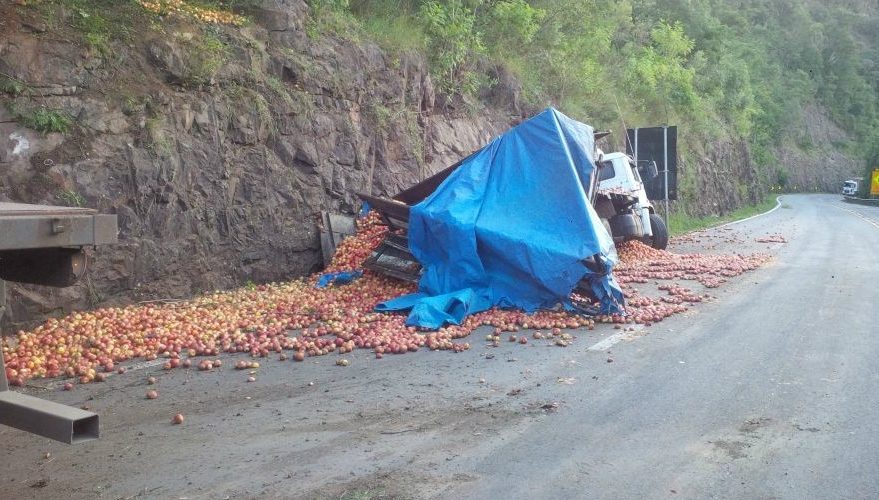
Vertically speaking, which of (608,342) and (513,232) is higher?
(513,232)

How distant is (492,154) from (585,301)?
106 inches

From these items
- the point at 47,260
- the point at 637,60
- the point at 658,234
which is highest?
the point at 637,60

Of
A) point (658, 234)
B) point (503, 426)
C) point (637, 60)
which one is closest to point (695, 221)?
point (637, 60)

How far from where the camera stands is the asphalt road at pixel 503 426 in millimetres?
4602

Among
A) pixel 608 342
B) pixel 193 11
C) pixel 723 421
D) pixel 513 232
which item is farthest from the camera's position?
pixel 193 11

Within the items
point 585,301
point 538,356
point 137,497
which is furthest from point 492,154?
point 137,497

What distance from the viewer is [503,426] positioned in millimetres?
5652

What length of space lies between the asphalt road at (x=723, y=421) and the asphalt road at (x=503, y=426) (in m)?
0.02

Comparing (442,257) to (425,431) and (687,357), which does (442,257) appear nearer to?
(687,357)

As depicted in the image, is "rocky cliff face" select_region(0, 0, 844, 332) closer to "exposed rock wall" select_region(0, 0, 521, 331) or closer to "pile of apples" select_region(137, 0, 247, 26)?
"exposed rock wall" select_region(0, 0, 521, 331)

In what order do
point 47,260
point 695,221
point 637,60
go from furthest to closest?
point 637,60
point 695,221
point 47,260

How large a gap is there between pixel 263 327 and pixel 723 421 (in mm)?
5205

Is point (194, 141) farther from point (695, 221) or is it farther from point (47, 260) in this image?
point (695, 221)

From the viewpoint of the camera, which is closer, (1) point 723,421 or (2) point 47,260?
(2) point 47,260
